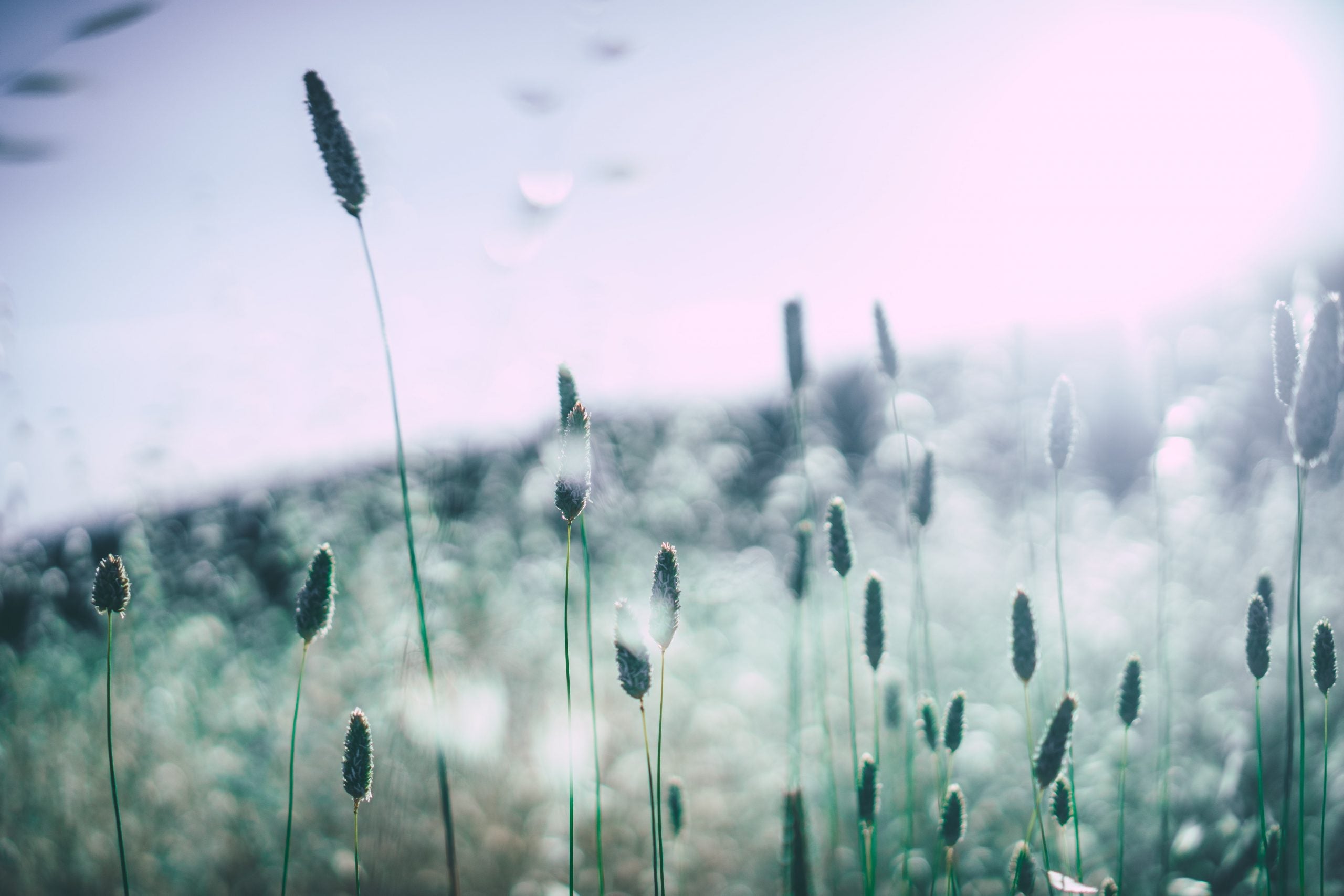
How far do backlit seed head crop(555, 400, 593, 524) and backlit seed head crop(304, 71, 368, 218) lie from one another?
18.3 inches

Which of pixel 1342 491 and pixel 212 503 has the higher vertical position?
pixel 212 503

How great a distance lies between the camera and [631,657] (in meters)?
0.84

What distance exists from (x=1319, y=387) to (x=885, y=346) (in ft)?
2.62

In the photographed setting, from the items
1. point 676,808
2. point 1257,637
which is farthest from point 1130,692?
point 676,808

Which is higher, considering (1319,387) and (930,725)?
(1319,387)

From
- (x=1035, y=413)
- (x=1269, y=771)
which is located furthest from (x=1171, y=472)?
(x=1035, y=413)

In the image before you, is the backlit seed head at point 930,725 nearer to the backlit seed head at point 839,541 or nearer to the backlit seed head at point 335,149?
the backlit seed head at point 839,541

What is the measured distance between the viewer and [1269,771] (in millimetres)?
2141

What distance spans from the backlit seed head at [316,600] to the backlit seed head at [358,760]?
0.12 m

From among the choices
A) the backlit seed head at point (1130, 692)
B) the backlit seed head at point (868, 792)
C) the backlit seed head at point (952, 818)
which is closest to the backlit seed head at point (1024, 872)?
the backlit seed head at point (952, 818)

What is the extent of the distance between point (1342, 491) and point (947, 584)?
88.6 inches

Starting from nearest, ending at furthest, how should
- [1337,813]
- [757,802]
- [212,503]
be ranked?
[1337,813] < [757,802] < [212,503]

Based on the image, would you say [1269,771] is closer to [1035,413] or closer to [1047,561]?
[1047,561]

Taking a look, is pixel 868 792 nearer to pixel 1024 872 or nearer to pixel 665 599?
pixel 1024 872
